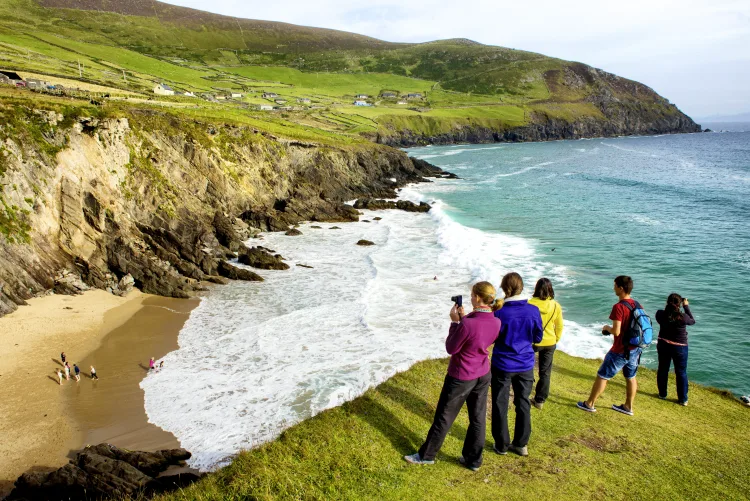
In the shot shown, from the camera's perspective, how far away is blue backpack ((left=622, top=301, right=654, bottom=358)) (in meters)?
9.27

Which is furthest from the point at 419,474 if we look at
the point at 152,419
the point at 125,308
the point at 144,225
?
the point at 144,225

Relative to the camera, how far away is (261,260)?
3297 cm

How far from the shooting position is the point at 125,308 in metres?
25.6

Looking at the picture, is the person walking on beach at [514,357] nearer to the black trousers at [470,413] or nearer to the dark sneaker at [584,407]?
the black trousers at [470,413]

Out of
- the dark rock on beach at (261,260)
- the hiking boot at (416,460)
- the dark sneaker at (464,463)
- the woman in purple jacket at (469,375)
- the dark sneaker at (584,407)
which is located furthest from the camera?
the dark rock on beach at (261,260)

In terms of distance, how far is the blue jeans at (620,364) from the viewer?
379 inches

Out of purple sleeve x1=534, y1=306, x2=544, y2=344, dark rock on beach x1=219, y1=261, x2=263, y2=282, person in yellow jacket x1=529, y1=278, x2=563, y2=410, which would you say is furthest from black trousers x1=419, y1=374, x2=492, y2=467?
dark rock on beach x1=219, y1=261, x2=263, y2=282

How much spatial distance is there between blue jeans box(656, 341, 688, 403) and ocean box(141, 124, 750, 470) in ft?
23.2

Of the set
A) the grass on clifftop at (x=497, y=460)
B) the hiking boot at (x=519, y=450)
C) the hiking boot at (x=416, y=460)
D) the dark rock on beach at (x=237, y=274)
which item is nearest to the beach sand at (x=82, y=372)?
the dark rock on beach at (x=237, y=274)

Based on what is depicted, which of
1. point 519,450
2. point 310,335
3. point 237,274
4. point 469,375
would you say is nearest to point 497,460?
point 519,450

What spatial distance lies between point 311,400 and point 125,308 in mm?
15352

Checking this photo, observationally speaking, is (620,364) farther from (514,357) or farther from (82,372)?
(82,372)

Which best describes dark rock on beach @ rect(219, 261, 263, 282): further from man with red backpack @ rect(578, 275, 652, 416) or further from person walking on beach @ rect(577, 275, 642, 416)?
man with red backpack @ rect(578, 275, 652, 416)

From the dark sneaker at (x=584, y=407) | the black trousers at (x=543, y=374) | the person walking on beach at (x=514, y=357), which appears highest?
the person walking on beach at (x=514, y=357)
